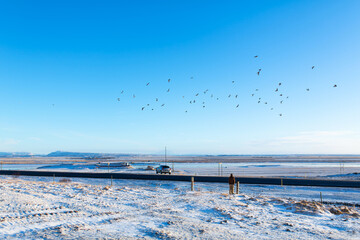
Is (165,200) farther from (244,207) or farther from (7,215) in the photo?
(7,215)

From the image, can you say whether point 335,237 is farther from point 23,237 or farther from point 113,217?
point 23,237

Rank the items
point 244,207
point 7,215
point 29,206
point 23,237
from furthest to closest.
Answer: point 244,207
point 29,206
point 7,215
point 23,237

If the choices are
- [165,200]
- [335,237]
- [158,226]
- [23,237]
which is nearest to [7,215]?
[23,237]

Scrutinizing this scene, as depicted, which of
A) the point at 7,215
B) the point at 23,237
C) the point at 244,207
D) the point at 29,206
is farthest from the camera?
the point at 244,207

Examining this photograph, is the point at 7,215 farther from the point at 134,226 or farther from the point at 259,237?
the point at 259,237

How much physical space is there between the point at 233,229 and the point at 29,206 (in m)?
8.99

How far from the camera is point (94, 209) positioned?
1338cm

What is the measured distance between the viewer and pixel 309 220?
1216cm

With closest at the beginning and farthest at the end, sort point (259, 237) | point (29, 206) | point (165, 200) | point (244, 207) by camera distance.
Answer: point (259, 237), point (29, 206), point (244, 207), point (165, 200)

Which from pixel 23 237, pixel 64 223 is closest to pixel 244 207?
pixel 64 223

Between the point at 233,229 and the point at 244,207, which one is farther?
the point at 244,207

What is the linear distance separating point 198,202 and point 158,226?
530cm

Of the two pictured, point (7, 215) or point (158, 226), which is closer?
point (158, 226)

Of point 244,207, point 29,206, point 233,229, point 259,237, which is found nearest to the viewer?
point 259,237
